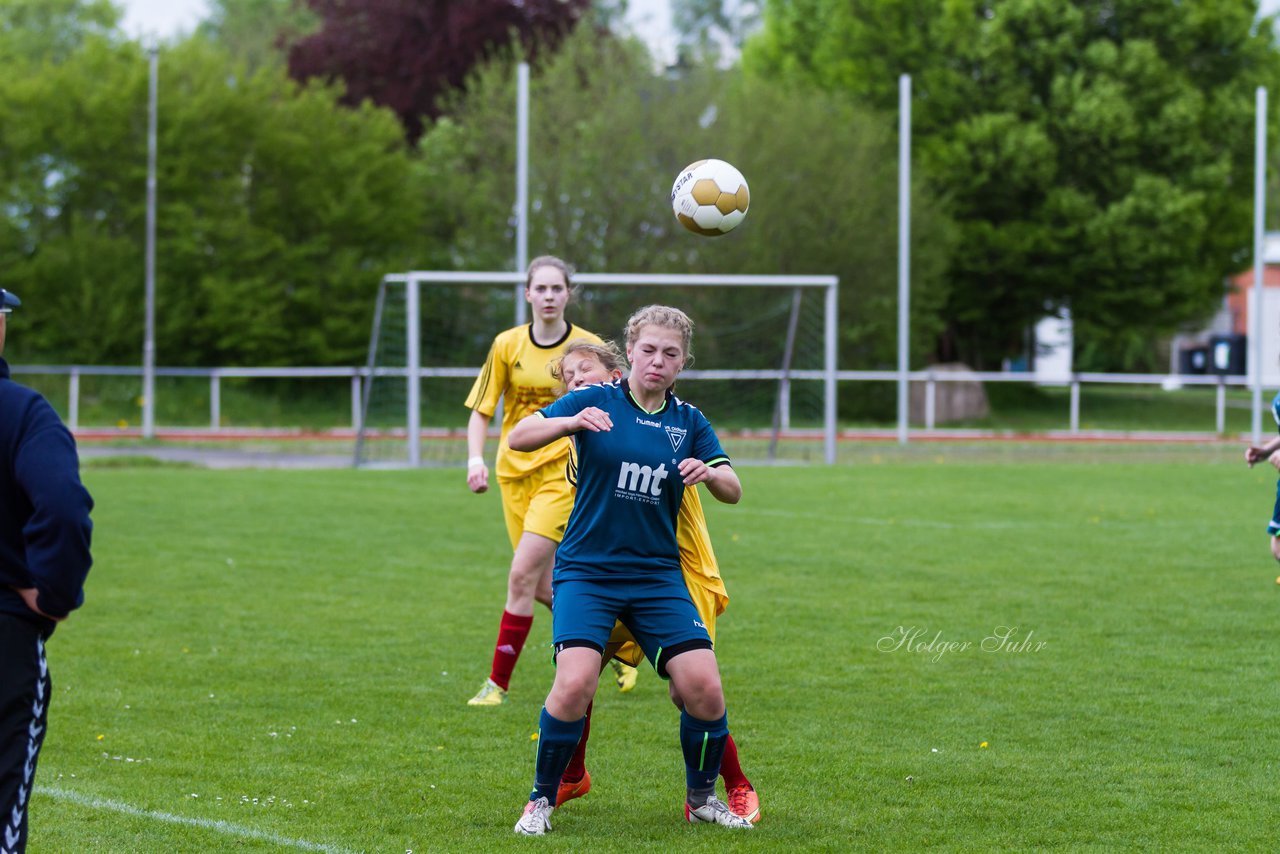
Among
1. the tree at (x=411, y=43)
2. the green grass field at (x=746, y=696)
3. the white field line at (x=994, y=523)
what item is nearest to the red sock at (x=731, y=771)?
the green grass field at (x=746, y=696)

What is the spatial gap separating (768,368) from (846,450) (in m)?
2.25

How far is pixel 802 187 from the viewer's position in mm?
31422

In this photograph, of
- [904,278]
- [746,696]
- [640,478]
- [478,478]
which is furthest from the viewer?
[904,278]

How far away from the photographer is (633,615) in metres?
4.90

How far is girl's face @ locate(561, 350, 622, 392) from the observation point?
6043 millimetres

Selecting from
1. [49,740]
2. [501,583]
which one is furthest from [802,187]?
[49,740]

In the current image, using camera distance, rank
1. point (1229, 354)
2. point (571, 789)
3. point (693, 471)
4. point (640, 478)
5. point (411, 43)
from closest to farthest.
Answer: point (693, 471)
point (640, 478)
point (571, 789)
point (1229, 354)
point (411, 43)

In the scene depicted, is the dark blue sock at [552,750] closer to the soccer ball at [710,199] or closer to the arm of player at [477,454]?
the arm of player at [477,454]

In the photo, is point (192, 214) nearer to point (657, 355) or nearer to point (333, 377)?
point (333, 377)

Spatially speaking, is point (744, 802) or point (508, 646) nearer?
point (744, 802)

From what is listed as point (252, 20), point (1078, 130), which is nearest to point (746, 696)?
point (1078, 130)

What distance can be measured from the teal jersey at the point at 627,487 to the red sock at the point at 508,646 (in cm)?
207

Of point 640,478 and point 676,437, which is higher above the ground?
point 676,437

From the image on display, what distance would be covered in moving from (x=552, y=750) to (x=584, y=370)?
1724 millimetres
